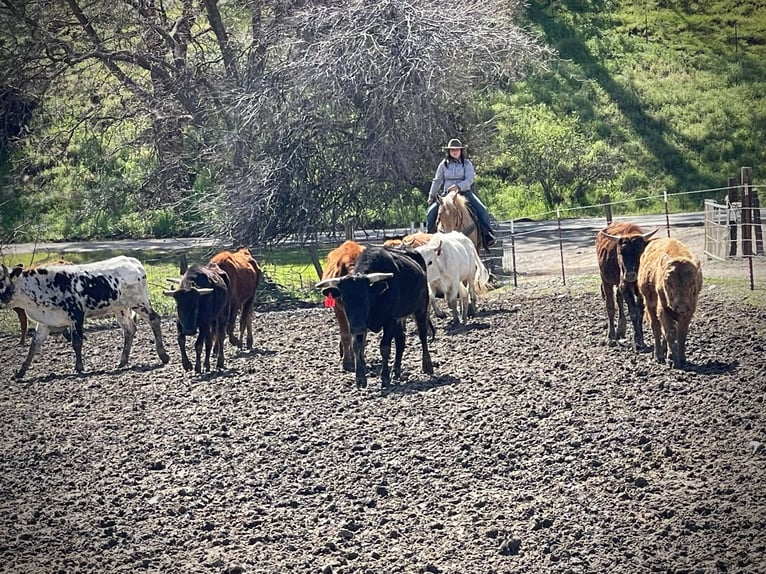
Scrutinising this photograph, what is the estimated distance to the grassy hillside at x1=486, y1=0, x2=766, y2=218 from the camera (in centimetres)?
3819

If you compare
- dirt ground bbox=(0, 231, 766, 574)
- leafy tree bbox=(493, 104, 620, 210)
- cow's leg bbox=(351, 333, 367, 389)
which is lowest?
dirt ground bbox=(0, 231, 766, 574)

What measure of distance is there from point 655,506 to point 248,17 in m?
22.0

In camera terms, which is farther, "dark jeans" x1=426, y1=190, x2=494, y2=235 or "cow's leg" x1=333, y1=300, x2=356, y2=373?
"dark jeans" x1=426, y1=190, x2=494, y2=235

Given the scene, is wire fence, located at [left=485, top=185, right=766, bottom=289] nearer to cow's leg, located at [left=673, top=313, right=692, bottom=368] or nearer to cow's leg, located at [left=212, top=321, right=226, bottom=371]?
cow's leg, located at [left=673, top=313, right=692, bottom=368]

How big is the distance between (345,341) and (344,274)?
81 centimetres

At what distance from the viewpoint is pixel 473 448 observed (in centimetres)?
1081

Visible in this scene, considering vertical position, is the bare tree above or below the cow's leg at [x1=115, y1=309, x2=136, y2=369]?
above

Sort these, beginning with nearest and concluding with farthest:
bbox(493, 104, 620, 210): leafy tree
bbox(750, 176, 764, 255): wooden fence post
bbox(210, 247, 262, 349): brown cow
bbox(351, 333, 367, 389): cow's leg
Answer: bbox(351, 333, 367, 389): cow's leg < bbox(210, 247, 262, 349): brown cow < bbox(750, 176, 764, 255): wooden fence post < bbox(493, 104, 620, 210): leafy tree

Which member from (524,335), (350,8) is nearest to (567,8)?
(350,8)

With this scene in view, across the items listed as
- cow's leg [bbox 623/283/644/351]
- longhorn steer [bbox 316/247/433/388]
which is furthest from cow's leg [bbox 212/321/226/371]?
cow's leg [bbox 623/283/644/351]

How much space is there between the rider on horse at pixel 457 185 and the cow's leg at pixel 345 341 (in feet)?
19.3

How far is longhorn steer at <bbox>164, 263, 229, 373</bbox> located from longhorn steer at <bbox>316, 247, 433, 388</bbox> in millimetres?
2359

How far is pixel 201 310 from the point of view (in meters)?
15.9

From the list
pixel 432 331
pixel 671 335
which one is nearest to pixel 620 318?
pixel 671 335
